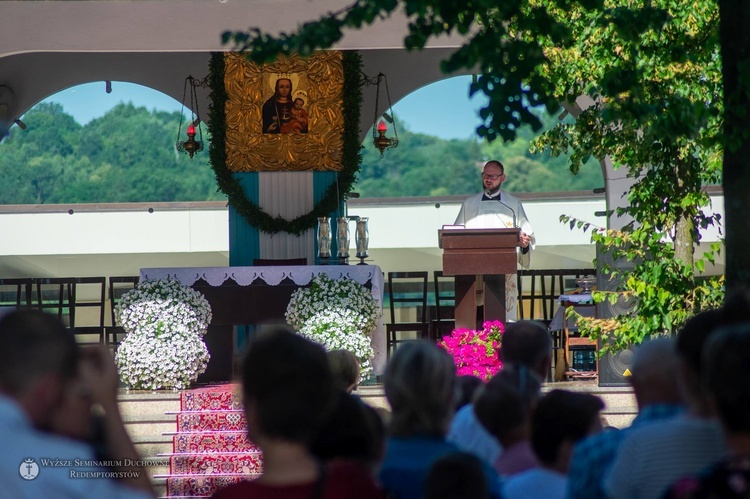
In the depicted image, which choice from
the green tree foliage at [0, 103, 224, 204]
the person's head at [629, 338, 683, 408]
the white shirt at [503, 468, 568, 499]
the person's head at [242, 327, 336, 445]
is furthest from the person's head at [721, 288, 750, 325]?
the green tree foliage at [0, 103, 224, 204]

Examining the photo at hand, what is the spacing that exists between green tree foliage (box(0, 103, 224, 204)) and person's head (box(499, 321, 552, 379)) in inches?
1355

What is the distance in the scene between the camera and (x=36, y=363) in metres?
2.38

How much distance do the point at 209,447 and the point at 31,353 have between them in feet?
19.8

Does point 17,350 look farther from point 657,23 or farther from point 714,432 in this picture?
point 657,23

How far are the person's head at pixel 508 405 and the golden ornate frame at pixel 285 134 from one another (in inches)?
372

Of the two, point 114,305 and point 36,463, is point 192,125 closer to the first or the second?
point 114,305

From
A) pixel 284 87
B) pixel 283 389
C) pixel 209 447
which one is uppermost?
pixel 284 87

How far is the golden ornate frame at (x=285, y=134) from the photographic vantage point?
12.5 m

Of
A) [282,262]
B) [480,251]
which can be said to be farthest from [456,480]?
[282,262]

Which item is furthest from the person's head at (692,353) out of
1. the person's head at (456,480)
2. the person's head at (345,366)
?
the person's head at (345,366)

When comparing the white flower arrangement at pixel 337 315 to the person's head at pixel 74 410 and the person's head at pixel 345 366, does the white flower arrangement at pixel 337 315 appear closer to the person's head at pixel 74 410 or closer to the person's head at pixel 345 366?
the person's head at pixel 345 366

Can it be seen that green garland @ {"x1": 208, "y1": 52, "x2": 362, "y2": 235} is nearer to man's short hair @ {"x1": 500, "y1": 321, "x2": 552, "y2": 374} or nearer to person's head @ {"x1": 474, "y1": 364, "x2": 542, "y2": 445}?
man's short hair @ {"x1": 500, "y1": 321, "x2": 552, "y2": 374}

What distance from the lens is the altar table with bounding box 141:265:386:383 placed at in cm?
977

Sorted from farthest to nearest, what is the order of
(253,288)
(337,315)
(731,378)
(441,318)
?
(441,318) < (253,288) < (337,315) < (731,378)
